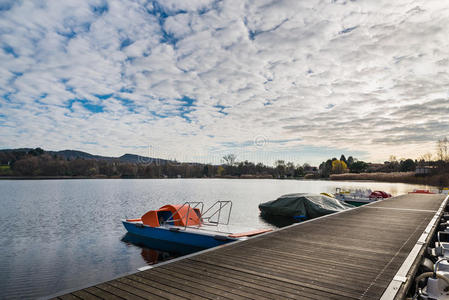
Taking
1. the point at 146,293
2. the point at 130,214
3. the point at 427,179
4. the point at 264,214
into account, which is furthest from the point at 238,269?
the point at 427,179

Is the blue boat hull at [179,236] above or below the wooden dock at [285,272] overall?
below

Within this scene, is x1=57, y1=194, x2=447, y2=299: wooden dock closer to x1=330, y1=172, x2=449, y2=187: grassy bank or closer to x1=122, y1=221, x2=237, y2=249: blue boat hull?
x1=122, y1=221, x2=237, y2=249: blue boat hull

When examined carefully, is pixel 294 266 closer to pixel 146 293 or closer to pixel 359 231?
pixel 146 293

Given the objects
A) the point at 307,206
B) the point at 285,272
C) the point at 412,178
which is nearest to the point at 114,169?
the point at 412,178

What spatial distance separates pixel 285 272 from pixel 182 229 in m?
7.88

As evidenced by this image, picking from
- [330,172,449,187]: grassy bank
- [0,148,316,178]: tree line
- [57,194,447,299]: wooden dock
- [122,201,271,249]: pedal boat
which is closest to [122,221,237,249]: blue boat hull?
[122,201,271,249]: pedal boat

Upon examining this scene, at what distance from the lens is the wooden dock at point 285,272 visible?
459 cm

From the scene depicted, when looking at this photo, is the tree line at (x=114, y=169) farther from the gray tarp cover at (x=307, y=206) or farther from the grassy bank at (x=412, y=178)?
the gray tarp cover at (x=307, y=206)

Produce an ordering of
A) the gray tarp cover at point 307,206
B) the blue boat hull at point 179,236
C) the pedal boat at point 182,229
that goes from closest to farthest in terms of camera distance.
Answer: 1. the blue boat hull at point 179,236
2. the pedal boat at point 182,229
3. the gray tarp cover at point 307,206

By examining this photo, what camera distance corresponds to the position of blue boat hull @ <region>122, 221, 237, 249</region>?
37.5 feet

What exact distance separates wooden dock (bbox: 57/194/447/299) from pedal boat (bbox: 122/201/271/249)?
10.3ft

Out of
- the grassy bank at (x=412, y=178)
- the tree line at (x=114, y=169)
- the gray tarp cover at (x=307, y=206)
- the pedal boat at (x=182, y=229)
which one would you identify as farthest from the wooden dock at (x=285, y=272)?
the tree line at (x=114, y=169)

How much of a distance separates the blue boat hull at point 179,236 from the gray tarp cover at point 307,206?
10975mm

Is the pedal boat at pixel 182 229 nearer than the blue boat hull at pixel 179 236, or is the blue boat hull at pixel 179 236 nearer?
the blue boat hull at pixel 179 236
